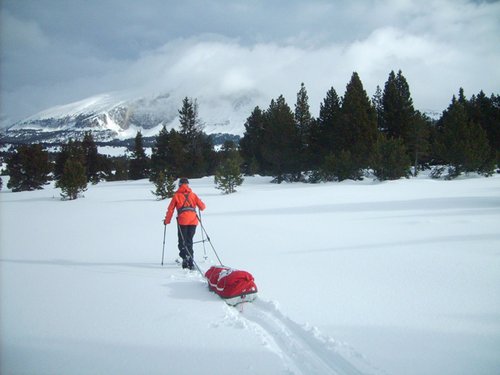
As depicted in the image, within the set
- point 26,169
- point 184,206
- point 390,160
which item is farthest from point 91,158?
point 184,206

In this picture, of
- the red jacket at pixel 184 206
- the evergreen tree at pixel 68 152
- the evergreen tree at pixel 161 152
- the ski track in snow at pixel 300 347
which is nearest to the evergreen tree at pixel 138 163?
the evergreen tree at pixel 161 152

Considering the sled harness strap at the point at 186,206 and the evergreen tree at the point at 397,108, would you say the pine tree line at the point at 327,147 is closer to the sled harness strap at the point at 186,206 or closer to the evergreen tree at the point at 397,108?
the evergreen tree at the point at 397,108

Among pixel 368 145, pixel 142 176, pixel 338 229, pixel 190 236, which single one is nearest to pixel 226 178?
pixel 338 229

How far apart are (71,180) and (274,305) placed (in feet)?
67.7

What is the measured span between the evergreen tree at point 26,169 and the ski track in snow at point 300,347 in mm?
36524

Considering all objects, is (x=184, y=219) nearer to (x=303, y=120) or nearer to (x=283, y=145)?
(x=283, y=145)

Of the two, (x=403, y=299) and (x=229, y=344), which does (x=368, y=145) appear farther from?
(x=229, y=344)

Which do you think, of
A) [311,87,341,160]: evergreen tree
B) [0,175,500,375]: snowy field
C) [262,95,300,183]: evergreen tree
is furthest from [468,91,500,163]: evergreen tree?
[0,175,500,375]: snowy field

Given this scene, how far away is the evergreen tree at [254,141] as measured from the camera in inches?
1673

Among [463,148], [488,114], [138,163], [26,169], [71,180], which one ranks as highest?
[488,114]

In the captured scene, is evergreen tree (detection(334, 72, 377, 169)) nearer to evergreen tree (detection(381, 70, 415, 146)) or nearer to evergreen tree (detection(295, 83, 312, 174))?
evergreen tree (detection(295, 83, 312, 174))

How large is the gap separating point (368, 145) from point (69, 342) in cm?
3107

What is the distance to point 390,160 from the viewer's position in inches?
934

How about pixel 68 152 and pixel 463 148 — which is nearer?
pixel 463 148
